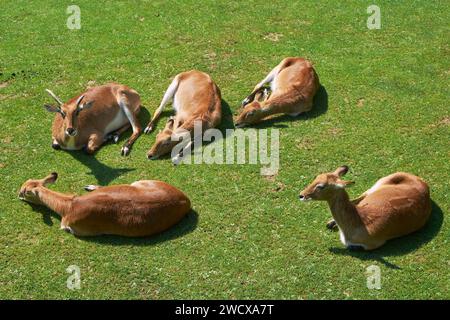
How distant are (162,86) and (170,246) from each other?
429 centimetres

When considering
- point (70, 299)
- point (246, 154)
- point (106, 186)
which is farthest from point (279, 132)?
point (70, 299)

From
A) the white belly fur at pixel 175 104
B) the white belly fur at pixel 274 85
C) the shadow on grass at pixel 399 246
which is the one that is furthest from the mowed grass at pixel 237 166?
the white belly fur at pixel 274 85

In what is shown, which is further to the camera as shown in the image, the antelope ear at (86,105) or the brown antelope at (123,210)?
the antelope ear at (86,105)

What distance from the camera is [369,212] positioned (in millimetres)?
8477

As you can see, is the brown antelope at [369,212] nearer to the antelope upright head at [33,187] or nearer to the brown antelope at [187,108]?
the brown antelope at [187,108]

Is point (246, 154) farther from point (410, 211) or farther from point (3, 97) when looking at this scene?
point (3, 97)

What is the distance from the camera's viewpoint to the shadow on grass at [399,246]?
842cm

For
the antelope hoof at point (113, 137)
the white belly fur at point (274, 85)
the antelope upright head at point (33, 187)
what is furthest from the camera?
the white belly fur at point (274, 85)

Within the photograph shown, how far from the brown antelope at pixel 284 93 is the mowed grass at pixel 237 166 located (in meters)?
0.22

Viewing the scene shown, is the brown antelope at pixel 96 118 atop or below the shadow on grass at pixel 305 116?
atop

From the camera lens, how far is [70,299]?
8.11 metres

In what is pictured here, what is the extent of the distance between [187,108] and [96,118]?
1446 millimetres

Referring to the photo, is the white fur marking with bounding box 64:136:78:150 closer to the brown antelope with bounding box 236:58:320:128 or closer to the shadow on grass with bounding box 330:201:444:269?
the brown antelope with bounding box 236:58:320:128

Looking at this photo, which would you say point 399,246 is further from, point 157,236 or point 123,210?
point 123,210
